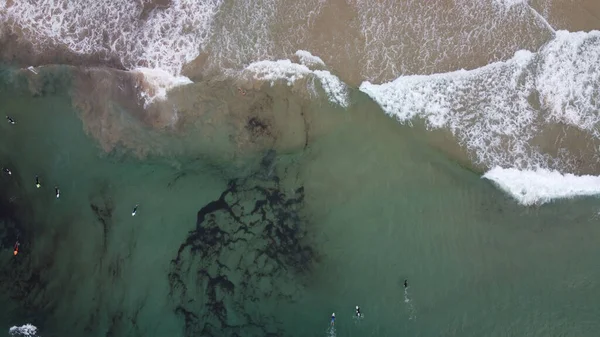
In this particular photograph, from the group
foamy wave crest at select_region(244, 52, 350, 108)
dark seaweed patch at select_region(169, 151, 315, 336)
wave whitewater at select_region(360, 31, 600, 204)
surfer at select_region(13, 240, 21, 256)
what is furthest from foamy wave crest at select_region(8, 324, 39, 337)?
wave whitewater at select_region(360, 31, 600, 204)

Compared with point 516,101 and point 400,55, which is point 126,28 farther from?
point 516,101

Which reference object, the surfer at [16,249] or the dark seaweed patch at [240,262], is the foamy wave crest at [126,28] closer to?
the dark seaweed patch at [240,262]

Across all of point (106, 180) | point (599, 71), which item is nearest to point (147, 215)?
point (106, 180)

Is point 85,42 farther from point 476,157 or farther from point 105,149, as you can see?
point 476,157

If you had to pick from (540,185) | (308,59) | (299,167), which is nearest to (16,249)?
(299,167)

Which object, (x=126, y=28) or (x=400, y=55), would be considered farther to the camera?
(x=126, y=28)
